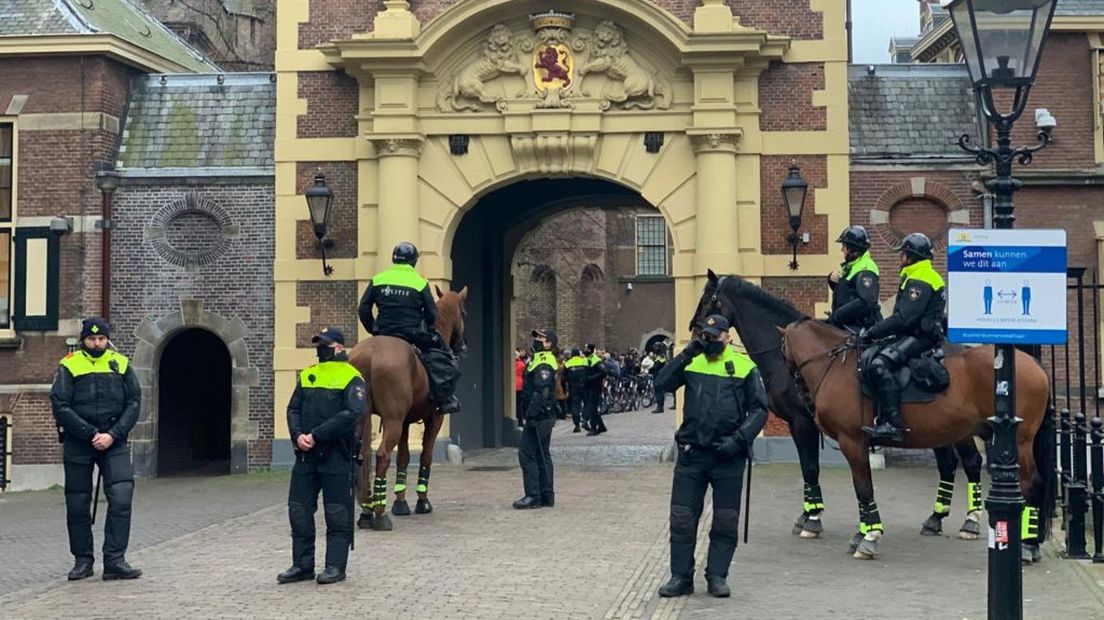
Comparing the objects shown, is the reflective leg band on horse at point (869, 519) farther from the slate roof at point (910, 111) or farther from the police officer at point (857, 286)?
the slate roof at point (910, 111)

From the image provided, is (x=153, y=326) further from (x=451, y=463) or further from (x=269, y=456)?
(x=451, y=463)

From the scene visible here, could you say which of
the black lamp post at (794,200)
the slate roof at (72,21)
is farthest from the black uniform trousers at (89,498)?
the black lamp post at (794,200)

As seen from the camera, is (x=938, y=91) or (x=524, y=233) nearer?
(x=938, y=91)

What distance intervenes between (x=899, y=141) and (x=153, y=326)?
35.2ft

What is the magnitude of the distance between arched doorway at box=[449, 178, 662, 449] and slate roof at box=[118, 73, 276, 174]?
3398 mm

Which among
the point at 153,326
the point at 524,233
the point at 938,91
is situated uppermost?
the point at 938,91

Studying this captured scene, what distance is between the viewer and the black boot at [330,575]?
10127 mm

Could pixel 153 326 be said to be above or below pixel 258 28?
below

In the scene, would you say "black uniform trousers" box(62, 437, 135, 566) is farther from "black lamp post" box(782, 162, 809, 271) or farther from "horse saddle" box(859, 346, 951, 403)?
"black lamp post" box(782, 162, 809, 271)

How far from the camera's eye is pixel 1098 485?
11305mm

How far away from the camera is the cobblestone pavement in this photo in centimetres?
938

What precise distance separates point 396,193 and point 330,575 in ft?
32.6

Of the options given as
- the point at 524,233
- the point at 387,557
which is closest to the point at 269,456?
the point at 524,233

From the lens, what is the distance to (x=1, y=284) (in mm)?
19750
